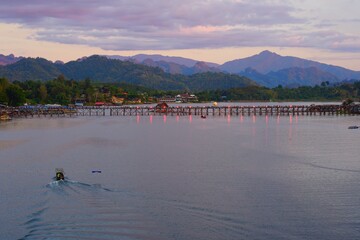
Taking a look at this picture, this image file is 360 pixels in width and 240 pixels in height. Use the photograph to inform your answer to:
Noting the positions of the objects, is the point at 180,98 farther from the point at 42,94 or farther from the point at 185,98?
the point at 42,94

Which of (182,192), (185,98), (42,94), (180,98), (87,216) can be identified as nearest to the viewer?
(87,216)

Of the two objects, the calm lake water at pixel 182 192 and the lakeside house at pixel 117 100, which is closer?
the calm lake water at pixel 182 192

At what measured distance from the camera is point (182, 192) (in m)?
25.1

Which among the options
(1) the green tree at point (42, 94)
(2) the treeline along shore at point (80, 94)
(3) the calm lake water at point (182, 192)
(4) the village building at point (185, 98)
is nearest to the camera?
(3) the calm lake water at point (182, 192)

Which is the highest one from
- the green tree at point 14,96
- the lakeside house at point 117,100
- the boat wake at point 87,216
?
the green tree at point 14,96

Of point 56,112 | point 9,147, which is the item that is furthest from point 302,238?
point 56,112

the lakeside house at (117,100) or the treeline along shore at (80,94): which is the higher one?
the treeline along shore at (80,94)

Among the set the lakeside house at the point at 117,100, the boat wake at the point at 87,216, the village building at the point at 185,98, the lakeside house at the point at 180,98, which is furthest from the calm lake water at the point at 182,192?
the village building at the point at 185,98

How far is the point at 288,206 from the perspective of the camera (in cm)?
2241

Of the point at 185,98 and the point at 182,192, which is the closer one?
the point at 182,192

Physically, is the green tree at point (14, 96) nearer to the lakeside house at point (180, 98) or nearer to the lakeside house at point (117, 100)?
the lakeside house at point (117, 100)

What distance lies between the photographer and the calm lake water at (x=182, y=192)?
19.2 m

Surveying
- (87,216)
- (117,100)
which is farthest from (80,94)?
(87,216)

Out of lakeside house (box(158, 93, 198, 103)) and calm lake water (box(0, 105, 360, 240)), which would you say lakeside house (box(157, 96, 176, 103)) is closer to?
lakeside house (box(158, 93, 198, 103))
